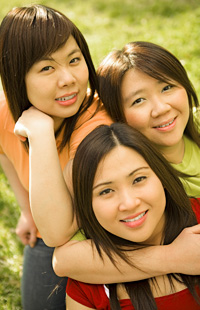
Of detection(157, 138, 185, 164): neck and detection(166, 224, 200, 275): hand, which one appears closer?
detection(166, 224, 200, 275): hand

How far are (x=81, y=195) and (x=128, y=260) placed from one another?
1.38 ft

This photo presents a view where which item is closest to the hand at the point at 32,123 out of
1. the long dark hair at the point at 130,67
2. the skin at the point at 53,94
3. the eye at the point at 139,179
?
the skin at the point at 53,94

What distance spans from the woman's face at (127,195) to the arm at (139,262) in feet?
0.43

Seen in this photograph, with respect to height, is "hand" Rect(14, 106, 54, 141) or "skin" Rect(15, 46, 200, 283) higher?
"hand" Rect(14, 106, 54, 141)

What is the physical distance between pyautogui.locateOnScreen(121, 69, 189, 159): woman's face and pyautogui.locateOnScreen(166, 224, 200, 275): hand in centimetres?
69

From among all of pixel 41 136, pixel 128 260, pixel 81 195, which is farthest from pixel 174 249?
pixel 41 136

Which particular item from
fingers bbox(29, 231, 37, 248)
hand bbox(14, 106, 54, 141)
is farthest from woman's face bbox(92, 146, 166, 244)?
fingers bbox(29, 231, 37, 248)

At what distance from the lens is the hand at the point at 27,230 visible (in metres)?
3.73

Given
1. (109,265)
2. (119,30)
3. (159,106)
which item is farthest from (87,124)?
(119,30)

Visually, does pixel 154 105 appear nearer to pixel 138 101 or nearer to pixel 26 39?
pixel 138 101

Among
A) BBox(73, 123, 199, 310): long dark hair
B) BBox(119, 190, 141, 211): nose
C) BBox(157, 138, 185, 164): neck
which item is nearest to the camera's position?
BBox(119, 190, 141, 211): nose

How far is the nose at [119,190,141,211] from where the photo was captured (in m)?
2.48

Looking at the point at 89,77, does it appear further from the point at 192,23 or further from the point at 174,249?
the point at 192,23

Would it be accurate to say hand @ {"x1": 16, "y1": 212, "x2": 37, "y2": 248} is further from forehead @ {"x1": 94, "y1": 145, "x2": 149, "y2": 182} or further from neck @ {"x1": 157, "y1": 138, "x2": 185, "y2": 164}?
forehead @ {"x1": 94, "y1": 145, "x2": 149, "y2": 182}
